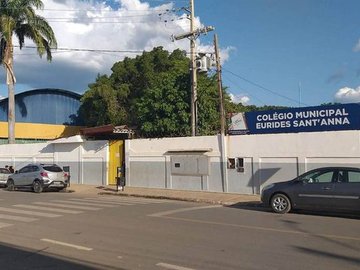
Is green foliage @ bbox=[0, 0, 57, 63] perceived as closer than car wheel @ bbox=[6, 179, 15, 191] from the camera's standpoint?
No

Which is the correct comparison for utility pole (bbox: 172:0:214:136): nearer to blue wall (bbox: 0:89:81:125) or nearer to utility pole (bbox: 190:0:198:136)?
utility pole (bbox: 190:0:198:136)

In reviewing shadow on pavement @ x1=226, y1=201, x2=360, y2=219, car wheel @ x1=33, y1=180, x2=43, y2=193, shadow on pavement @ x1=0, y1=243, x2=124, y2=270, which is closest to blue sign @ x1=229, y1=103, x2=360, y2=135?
shadow on pavement @ x1=226, y1=201, x2=360, y2=219

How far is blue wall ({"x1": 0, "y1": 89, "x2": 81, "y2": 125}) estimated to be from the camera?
44.9 meters

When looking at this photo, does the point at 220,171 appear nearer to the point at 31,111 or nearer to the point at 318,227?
the point at 318,227

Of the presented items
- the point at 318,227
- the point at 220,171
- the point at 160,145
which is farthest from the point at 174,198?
the point at 318,227

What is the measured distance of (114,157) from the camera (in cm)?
2805

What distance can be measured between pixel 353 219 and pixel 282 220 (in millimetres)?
2167

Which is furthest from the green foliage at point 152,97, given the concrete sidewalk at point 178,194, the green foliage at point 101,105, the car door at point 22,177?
the car door at point 22,177

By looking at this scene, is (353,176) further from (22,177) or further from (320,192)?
(22,177)

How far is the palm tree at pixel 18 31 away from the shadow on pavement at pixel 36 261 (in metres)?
28.1

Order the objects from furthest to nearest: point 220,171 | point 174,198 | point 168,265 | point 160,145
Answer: point 160,145 < point 220,171 < point 174,198 < point 168,265

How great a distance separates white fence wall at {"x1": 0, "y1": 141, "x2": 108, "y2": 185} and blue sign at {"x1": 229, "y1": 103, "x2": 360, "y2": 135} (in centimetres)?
871

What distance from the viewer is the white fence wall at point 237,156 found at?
19.6 metres

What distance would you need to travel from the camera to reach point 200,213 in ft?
49.8
